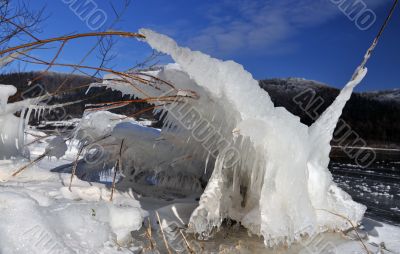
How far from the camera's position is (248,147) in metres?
2.04

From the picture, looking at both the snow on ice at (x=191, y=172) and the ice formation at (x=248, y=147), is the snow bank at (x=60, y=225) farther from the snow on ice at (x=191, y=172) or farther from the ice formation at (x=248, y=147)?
the ice formation at (x=248, y=147)

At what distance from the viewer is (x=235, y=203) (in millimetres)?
2213

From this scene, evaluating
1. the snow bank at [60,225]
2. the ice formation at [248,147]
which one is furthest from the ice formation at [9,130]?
the snow bank at [60,225]

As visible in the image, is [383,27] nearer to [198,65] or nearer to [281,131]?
[281,131]

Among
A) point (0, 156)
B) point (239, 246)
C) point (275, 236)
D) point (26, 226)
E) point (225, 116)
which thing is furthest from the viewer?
point (0, 156)

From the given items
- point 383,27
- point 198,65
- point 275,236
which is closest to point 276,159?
point 275,236

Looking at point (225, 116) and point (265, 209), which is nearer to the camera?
point (265, 209)

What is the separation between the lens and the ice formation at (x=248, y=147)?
1814 mm

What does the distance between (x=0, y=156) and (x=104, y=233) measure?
1.67 m

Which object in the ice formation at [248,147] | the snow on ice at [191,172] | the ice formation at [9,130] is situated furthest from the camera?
the ice formation at [9,130]

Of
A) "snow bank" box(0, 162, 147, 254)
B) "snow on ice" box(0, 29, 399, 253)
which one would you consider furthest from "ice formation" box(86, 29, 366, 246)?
"snow bank" box(0, 162, 147, 254)

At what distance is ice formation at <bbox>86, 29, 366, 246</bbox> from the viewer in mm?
1814

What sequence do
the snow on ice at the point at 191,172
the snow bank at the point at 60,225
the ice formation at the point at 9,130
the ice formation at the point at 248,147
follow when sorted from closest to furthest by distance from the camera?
the snow bank at the point at 60,225 → the snow on ice at the point at 191,172 → the ice formation at the point at 248,147 → the ice formation at the point at 9,130

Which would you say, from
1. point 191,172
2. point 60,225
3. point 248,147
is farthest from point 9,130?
point 248,147
